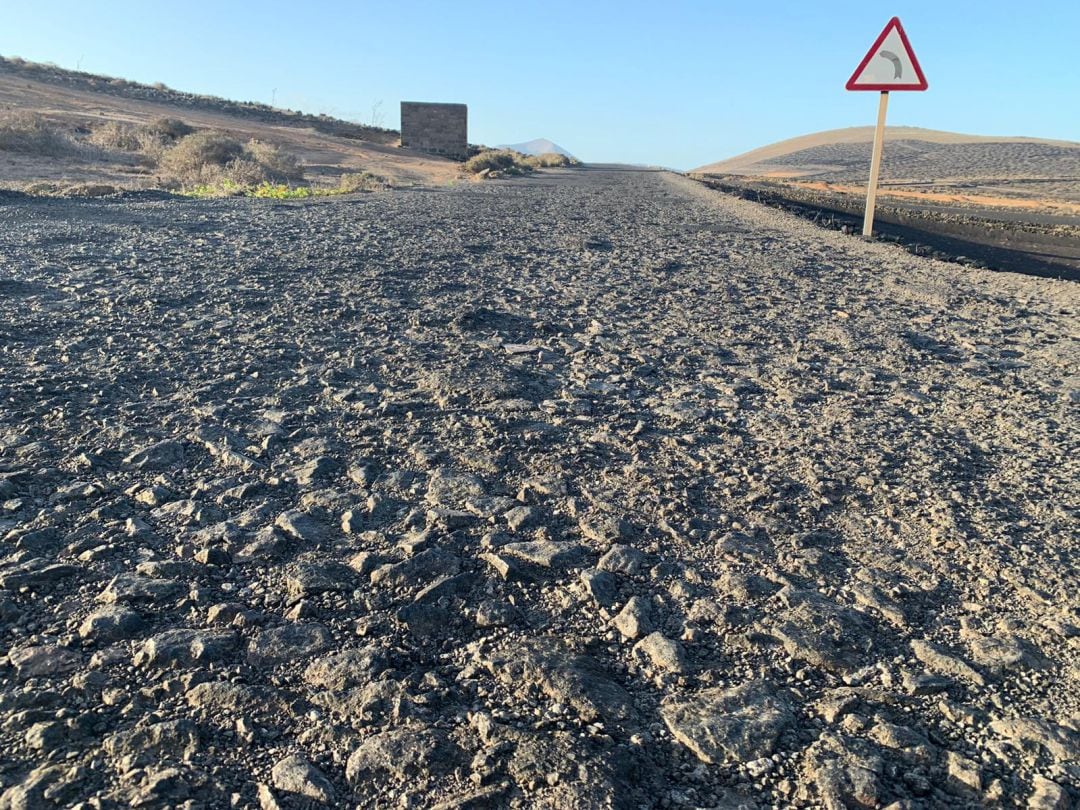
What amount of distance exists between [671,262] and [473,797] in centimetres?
675

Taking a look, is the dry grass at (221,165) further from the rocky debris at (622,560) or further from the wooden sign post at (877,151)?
the rocky debris at (622,560)

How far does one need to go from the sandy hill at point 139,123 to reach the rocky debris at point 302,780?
52.3 feet

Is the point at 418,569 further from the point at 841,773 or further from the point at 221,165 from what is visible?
the point at 221,165

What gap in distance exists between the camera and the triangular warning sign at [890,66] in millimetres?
8867

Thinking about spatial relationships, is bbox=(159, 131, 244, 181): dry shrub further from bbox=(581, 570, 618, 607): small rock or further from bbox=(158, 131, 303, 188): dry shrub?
bbox=(581, 570, 618, 607): small rock

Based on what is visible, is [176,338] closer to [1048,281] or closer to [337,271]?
[337,271]

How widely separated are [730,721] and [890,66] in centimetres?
953

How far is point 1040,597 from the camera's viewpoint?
2061 mm

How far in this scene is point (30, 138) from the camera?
850 inches

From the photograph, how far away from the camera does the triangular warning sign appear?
349 inches

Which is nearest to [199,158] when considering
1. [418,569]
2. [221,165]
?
[221,165]

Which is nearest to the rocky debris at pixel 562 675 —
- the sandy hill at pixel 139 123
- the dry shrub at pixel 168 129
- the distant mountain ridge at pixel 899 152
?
the sandy hill at pixel 139 123

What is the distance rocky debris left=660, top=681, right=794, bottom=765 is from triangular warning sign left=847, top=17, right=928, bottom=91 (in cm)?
914

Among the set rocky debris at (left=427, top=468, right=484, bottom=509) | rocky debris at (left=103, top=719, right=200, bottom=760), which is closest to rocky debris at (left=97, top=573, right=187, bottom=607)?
rocky debris at (left=103, top=719, right=200, bottom=760)
